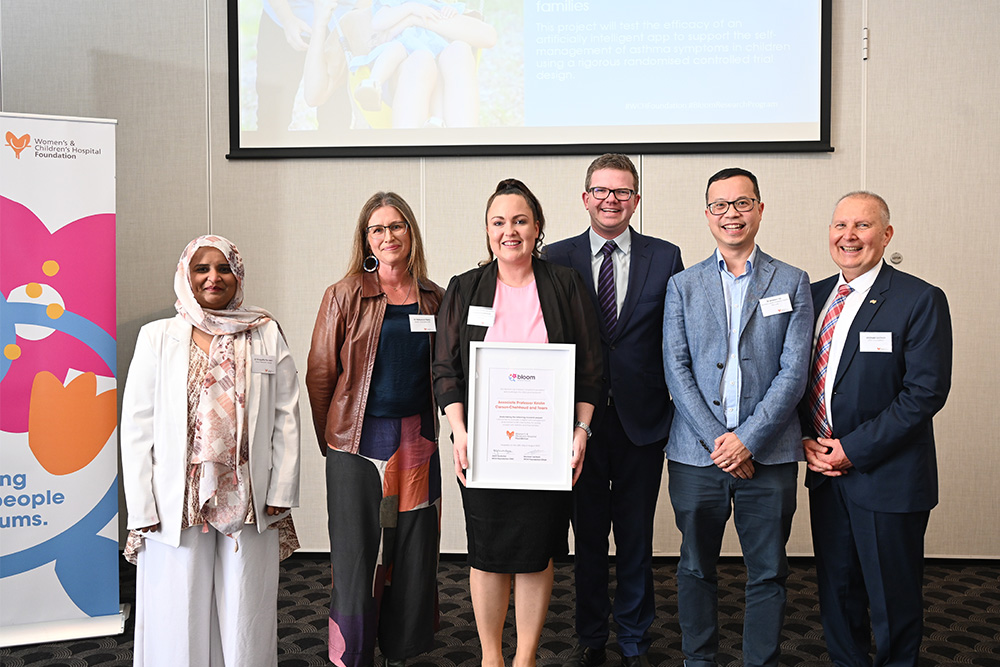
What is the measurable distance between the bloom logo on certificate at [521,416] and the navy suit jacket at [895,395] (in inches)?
41.8

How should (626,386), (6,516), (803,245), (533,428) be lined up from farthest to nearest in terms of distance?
(803,245)
(6,516)
(626,386)
(533,428)

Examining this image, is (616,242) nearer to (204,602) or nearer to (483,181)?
(483,181)

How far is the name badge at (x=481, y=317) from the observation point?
90.3 inches

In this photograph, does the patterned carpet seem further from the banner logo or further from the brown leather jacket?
the banner logo

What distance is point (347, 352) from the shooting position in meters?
2.50

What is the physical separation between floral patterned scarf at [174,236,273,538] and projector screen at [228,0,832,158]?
6.68ft

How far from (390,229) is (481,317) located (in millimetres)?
520

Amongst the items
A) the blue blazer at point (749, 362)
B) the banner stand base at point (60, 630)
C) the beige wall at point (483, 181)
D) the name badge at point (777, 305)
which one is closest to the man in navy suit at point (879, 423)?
the blue blazer at point (749, 362)

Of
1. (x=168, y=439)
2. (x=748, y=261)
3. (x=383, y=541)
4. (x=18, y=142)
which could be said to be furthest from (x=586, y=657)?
(x=18, y=142)

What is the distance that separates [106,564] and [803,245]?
13.4 ft

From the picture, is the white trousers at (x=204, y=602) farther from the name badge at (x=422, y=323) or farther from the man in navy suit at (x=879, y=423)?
the man in navy suit at (x=879, y=423)

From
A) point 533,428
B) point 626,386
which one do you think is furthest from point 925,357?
point 533,428

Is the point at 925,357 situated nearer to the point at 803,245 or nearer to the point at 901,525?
the point at 901,525

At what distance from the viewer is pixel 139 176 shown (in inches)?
167
